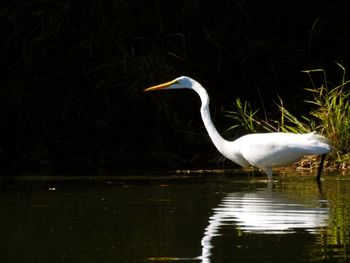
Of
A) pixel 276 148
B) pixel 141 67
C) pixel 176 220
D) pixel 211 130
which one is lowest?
pixel 176 220

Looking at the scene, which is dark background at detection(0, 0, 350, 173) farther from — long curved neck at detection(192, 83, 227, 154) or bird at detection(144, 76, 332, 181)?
bird at detection(144, 76, 332, 181)

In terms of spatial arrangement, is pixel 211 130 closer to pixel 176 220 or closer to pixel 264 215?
pixel 264 215

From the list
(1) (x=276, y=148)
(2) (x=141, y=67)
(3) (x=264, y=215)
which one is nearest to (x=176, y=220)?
(3) (x=264, y=215)

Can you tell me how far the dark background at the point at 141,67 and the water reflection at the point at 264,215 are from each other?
17.5 feet

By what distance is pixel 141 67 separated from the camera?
1634 centimetres

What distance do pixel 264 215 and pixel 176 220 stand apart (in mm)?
756

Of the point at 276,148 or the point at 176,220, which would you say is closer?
the point at 176,220

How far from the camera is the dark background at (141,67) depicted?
53.2 feet

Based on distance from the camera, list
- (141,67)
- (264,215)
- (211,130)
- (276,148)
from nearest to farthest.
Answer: (264,215)
(276,148)
(211,130)
(141,67)

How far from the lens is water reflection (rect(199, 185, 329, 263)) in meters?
8.16

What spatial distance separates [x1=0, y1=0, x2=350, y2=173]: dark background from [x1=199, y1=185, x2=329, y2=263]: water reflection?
535 cm

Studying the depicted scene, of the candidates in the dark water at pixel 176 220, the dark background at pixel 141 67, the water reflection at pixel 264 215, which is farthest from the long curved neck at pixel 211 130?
the dark background at pixel 141 67

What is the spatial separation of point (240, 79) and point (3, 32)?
381 centimetres

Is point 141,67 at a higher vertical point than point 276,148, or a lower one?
higher
